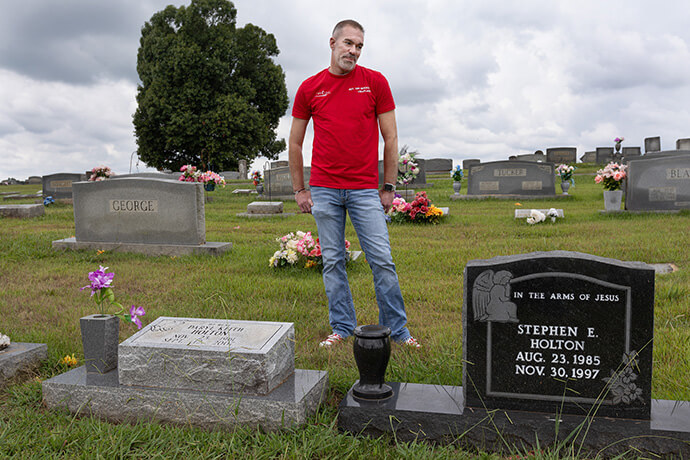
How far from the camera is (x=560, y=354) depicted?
2645 millimetres

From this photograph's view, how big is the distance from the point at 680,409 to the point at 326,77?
272cm

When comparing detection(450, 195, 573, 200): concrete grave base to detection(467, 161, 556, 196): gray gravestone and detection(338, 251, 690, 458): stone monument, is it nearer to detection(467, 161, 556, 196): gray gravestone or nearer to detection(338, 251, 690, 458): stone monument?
detection(467, 161, 556, 196): gray gravestone

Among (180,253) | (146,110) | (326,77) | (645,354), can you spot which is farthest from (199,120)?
(645,354)

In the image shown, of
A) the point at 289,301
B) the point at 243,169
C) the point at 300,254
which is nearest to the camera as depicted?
the point at 289,301

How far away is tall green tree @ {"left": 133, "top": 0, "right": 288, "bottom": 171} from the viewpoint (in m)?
27.7

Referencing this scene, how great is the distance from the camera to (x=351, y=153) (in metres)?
3.47

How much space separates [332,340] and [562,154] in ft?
96.7

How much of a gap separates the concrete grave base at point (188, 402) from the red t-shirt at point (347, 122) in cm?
127

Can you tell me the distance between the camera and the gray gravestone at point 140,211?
7.91 m

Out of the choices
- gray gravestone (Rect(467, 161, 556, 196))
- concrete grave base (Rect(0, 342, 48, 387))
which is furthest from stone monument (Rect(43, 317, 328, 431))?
gray gravestone (Rect(467, 161, 556, 196))

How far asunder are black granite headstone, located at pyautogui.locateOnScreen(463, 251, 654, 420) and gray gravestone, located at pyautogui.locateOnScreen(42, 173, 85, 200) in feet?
62.8

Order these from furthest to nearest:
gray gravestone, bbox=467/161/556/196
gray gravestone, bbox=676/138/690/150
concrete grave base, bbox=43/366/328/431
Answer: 1. gray gravestone, bbox=676/138/690/150
2. gray gravestone, bbox=467/161/556/196
3. concrete grave base, bbox=43/366/328/431

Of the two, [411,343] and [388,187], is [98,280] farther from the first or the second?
[411,343]

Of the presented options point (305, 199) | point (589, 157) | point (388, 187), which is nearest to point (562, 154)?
point (589, 157)
